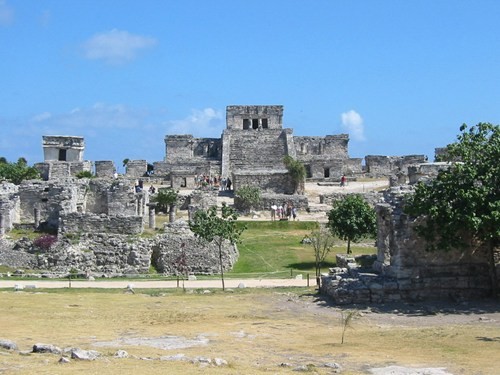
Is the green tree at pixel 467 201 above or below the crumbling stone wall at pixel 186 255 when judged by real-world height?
above

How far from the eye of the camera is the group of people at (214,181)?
5647 centimetres

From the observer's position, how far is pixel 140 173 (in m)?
67.3

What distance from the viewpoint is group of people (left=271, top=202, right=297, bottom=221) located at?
44.0m

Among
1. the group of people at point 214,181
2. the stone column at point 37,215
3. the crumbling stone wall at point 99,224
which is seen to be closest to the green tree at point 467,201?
the crumbling stone wall at point 99,224

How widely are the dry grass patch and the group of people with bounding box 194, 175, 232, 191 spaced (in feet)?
113

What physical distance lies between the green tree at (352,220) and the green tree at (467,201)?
37.8ft

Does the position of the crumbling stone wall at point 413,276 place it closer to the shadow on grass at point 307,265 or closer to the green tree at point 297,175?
the shadow on grass at point 307,265

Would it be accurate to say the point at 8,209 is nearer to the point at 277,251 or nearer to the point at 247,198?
the point at 277,251

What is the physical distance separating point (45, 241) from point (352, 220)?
12.7m

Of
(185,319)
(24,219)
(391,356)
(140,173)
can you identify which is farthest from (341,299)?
(140,173)

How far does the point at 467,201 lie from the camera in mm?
19547

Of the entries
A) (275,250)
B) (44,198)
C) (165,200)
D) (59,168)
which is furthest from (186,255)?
(59,168)

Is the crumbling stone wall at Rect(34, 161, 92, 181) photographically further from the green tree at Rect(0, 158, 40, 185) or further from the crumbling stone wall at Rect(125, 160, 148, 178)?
the crumbling stone wall at Rect(125, 160, 148, 178)

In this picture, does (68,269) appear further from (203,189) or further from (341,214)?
(203,189)
